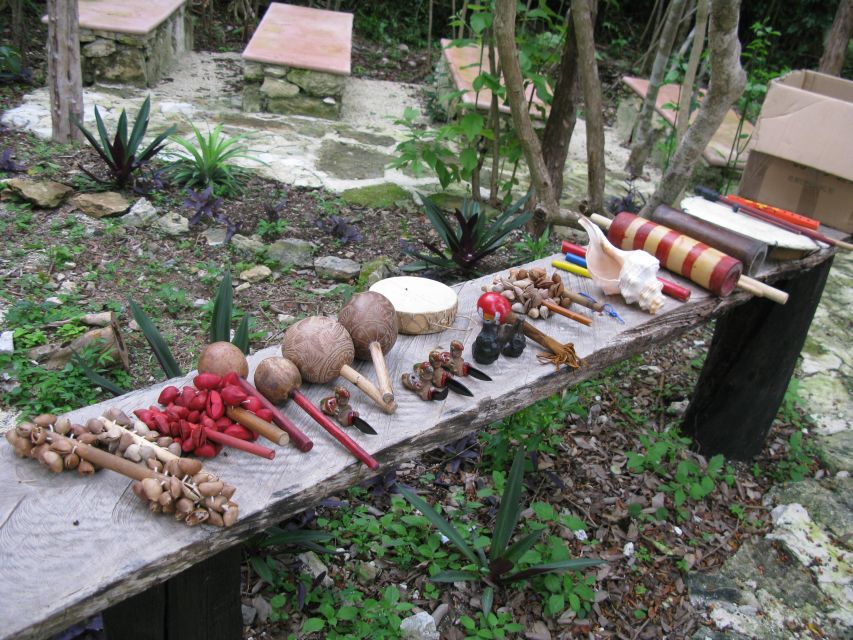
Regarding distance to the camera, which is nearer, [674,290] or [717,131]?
[674,290]

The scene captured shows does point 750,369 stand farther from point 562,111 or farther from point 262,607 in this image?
point 262,607

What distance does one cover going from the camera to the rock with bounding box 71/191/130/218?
3.69 meters

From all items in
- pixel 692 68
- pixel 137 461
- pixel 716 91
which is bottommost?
pixel 137 461

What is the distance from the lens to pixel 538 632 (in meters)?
2.10

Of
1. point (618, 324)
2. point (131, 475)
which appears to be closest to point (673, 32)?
point (618, 324)

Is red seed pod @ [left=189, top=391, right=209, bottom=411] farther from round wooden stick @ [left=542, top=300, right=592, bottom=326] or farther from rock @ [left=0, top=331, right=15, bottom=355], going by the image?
rock @ [left=0, top=331, right=15, bottom=355]

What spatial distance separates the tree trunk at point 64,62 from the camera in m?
4.00

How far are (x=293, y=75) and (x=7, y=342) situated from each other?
3968mm

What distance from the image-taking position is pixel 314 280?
3.58 m

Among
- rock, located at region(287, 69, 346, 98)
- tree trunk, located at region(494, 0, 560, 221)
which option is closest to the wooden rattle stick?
tree trunk, located at region(494, 0, 560, 221)

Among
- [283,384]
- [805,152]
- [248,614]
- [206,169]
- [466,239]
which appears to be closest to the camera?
[283,384]

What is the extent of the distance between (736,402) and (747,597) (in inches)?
36.6

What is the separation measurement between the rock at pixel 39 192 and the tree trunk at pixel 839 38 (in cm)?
587

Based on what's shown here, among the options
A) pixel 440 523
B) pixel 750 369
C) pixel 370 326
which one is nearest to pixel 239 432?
pixel 370 326
